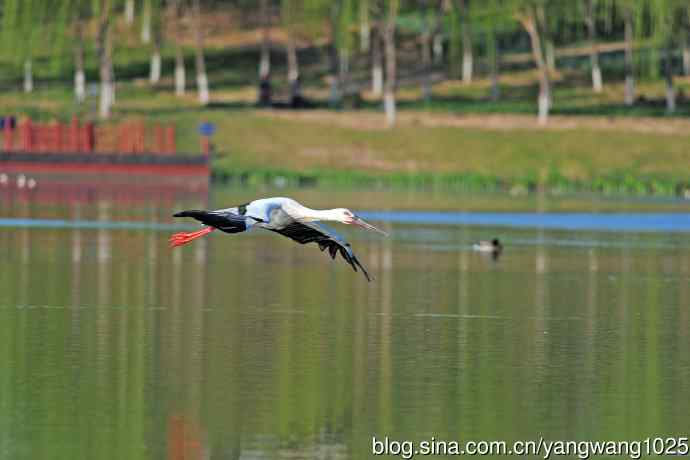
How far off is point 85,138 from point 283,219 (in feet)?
256

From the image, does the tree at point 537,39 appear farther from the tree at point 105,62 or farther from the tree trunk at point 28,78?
the tree trunk at point 28,78

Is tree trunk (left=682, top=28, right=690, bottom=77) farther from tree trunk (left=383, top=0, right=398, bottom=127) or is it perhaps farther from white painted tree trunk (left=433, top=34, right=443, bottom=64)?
tree trunk (left=383, top=0, right=398, bottom=127)

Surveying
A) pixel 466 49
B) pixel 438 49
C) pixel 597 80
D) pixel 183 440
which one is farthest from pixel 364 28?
pixel 183 440

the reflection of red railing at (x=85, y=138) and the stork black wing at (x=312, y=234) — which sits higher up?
the reflection of red railing at (x=85, y=138)

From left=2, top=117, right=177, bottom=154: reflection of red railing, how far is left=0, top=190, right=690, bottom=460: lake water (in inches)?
1721

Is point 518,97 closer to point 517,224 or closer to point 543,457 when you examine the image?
point 517,224

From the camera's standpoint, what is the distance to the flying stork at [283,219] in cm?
2564

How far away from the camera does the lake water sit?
22.3 metres

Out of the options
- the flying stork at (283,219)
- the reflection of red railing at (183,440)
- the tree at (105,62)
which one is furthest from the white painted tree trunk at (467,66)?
the reflection of red railing at (183,440)

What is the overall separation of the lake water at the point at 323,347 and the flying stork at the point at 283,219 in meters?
1.91

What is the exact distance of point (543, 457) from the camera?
20.6m

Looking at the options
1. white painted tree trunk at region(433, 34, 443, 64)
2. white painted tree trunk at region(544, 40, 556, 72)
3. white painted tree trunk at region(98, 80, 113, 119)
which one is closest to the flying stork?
white painted tree trunk at region(98, 80, 113, 119)

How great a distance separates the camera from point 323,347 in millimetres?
30297

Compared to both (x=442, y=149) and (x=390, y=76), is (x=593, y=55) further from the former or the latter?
(x=442, y=149)
